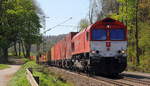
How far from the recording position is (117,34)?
25.4 meters

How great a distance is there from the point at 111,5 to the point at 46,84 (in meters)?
53.9

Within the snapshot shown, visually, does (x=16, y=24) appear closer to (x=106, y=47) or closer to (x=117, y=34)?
(x=117, y=34)

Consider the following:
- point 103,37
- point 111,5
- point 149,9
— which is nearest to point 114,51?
point 103,37

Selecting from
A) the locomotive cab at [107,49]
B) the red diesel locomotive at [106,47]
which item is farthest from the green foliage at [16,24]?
the locomotive cab at [107,49]

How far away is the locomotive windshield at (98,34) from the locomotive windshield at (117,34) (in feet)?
1.62

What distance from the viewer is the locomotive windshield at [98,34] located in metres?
25.0

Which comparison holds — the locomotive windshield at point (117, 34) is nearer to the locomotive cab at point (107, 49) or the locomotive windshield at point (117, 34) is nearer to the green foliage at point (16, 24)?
the locomotive cab at point (107, 49)

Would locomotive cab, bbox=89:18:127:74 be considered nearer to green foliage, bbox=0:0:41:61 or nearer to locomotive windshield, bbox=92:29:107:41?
locomotive windshield, bbox=92:29:107:41

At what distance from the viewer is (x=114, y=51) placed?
2475cm

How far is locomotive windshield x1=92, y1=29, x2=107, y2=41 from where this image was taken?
25044mm

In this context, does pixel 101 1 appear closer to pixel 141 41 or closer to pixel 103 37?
pixel 141 41

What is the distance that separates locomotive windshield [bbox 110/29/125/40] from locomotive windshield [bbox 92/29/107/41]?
19.5 inches

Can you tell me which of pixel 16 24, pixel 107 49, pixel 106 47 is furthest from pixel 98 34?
pixel 16 24

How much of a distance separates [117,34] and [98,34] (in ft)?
4.47
